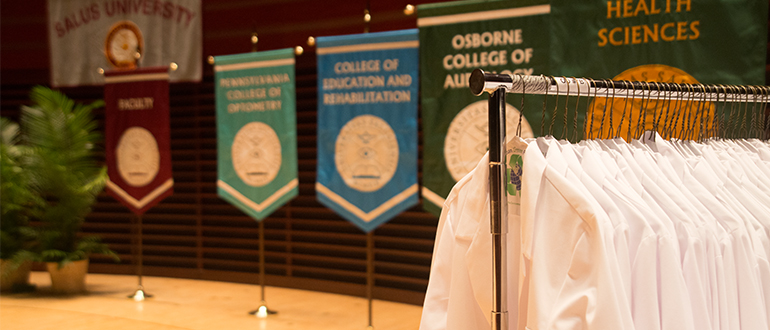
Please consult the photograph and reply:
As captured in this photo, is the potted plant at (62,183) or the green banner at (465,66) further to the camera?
the potted plant at (62,183)

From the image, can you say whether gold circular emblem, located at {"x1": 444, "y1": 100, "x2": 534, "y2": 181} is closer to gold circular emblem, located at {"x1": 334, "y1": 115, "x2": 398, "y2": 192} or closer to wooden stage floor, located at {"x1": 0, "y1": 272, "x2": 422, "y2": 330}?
gold circular emblem, located at {"x1": 334, "y1": 115, "x2": 398, "y2": 192}

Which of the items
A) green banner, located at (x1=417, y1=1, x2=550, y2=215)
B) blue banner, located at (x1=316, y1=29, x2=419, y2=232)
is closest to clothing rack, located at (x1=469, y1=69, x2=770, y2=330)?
green banner, located at (x1=417, y1=1, x2=550, y2=215)

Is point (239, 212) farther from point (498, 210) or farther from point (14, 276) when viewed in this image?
point (498, 210)

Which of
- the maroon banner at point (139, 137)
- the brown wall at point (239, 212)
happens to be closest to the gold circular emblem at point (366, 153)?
the brown wall at point (239, 212)

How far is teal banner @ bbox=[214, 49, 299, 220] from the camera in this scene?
4.34m

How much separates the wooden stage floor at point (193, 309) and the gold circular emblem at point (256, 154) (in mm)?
1120

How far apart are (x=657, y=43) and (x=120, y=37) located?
498cm

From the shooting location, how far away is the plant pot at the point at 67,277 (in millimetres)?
5164

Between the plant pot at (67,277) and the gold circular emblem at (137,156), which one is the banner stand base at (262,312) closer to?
the gold circular emblem at (137,156)

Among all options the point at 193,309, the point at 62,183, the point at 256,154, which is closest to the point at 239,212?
the point at 193,309

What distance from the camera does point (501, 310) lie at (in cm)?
129

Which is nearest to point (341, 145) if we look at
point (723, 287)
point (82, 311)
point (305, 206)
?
point (305, 206)

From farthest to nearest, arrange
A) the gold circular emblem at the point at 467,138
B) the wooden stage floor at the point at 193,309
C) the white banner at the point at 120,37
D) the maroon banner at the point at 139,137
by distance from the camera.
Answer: the white banner at the point at 120,37 → the maroon banner at the point at 139,137 → the wooden stage floor at the point at 193,309 → the gold circular emblem at the point at 467,138

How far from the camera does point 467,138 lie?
361 cm
